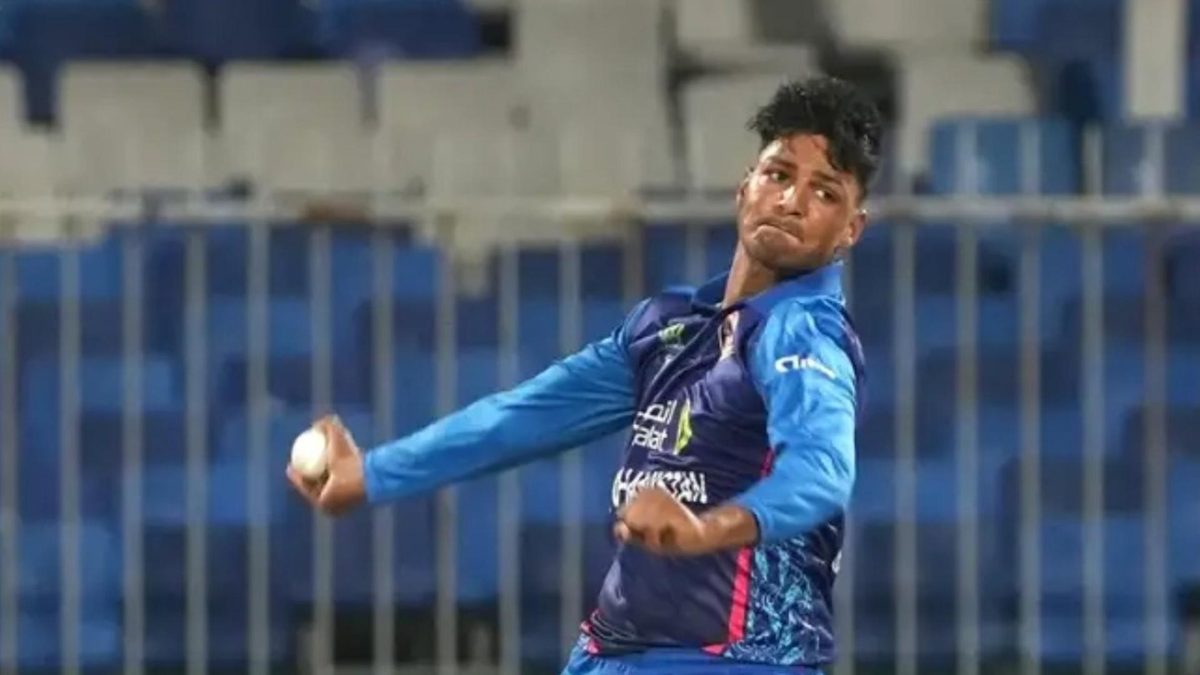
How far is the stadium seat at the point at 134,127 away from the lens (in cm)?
557

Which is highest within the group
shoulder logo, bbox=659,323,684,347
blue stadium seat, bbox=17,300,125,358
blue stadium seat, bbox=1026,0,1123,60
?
blue stadium seat, bbox=1026,0,1123,60

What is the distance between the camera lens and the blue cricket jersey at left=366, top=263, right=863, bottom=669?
7.47 ft

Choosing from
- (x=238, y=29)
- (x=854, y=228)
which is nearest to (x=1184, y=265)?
(x=238, y=29)

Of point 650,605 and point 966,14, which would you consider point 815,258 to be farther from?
point 966,14

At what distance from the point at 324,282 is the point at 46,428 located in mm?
764

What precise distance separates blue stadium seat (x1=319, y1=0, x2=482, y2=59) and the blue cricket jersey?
3380mm

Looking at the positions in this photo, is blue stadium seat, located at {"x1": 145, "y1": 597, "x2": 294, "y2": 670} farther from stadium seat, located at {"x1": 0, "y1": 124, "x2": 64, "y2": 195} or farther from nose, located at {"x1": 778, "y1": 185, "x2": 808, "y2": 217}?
nose, located at {"x1": 778, "y1": 185, "x2": 808, "y2": 217}

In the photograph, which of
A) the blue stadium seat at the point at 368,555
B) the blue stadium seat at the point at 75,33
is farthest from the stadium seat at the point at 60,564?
the blue stadium seat at the point at 75,33

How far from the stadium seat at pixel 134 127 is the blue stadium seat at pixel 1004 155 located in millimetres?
1789

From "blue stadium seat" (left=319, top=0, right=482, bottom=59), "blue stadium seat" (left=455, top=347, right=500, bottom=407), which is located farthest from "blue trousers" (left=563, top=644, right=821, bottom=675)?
"blue stadium seat" (left=319, top=0, right=482, bottom=59)

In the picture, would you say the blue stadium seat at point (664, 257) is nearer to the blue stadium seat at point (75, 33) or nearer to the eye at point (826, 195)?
the blue stadium seat at point (75, 33)

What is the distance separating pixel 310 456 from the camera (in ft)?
8.37

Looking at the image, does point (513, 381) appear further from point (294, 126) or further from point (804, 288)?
point (804, 288)

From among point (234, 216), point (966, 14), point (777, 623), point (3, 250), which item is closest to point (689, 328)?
point (777, 623)
